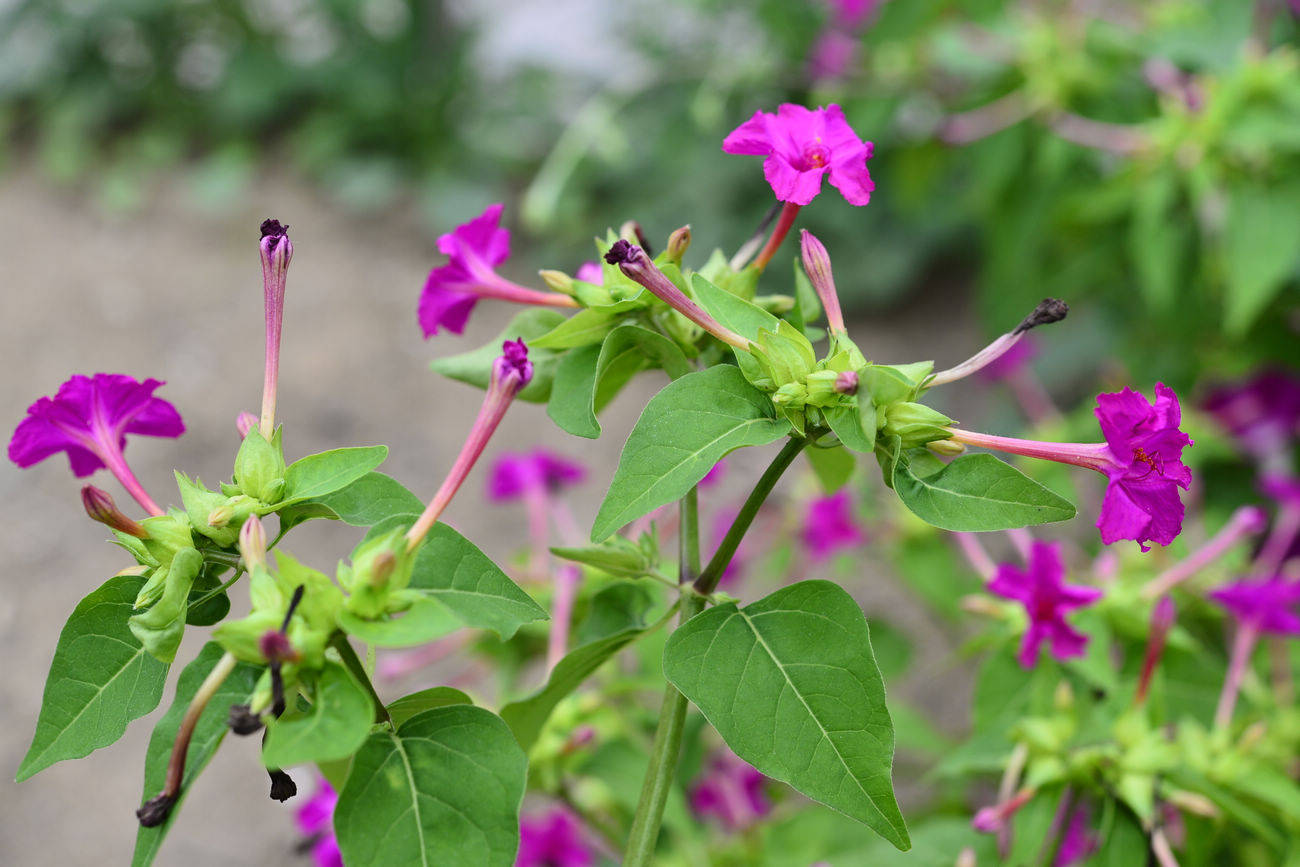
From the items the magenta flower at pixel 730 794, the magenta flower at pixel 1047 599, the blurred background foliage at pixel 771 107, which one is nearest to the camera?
the magenta flower at pixel 1047 599

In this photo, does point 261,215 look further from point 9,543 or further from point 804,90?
point 804,90

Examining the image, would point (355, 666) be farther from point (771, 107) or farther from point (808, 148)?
point (771, 107)

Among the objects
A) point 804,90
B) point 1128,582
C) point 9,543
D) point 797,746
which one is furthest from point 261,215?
point 797,746

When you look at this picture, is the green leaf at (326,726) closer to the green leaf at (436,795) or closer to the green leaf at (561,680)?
the green leaf at (436,795)

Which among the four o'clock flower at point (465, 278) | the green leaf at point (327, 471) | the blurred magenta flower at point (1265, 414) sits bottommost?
the blurred magenta flower at point (1265, 414)

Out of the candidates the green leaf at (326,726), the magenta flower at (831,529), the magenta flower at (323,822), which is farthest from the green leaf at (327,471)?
the magenta flower at (831,529)

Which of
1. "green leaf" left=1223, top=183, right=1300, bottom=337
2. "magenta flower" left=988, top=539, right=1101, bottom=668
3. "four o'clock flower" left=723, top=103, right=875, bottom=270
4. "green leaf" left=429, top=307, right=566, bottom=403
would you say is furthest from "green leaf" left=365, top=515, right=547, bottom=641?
"green leaf" left=1223, top=183, right=1300, bottom=337
